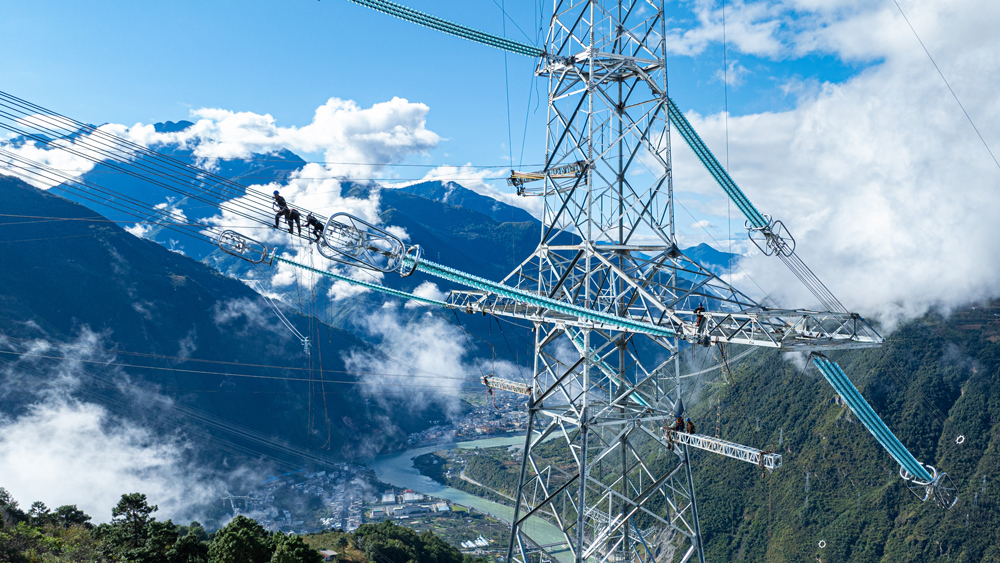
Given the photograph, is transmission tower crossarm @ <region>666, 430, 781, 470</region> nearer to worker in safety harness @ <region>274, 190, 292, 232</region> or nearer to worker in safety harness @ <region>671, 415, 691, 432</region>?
worker in safety harness @ <region>671, 415, 691, 432</region>

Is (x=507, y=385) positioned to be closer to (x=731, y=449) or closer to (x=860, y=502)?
(x=731, y=449)

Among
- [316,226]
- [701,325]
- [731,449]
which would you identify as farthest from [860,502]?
[316,226]

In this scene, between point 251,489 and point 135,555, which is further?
point 251,489

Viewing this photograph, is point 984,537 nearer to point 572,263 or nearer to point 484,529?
point 484,529

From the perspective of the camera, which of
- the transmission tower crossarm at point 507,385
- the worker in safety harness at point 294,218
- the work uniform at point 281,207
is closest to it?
the worker in safety harness at point 294,218

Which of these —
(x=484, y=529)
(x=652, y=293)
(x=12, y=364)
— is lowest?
(x=484, y=529)

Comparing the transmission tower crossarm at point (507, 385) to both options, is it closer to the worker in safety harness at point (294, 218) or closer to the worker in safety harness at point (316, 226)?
the worker in safety harness at point (316, 226)

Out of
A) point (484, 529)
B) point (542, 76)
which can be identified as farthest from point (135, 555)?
point (484, 529)

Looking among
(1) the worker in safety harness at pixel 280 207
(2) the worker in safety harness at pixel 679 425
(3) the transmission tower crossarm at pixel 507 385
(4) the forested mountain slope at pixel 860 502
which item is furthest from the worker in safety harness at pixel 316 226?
(4) the forested mountain slope at pixel 860 502

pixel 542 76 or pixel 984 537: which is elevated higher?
pixel 542 76

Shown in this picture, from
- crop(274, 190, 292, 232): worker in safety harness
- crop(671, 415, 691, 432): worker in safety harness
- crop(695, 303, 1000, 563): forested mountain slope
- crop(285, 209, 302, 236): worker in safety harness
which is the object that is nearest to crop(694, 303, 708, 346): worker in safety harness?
crop(671, 415, 691, 432): worker in safety harness

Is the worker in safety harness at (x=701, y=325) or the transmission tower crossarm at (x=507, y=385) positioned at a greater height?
the worker in safety harness at (x=701, y=325)
